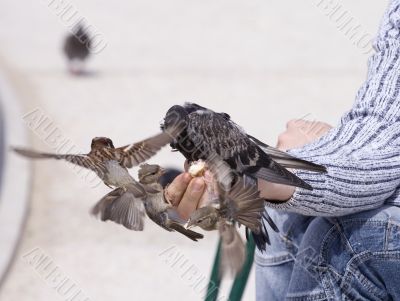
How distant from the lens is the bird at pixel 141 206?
1.08m

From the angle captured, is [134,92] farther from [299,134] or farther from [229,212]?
[229,212]

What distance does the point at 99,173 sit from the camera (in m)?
1.06

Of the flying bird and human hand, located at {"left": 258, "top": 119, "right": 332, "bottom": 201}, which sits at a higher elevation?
human hand, located at {"left": 258, "top": 119, "right": 332, "bottom": 201}

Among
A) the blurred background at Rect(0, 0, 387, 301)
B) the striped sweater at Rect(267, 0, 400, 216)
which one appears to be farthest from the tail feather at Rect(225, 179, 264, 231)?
the blurred background at Rect(0, 0, 387, 301)

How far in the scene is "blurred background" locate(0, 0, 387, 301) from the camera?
10.8 feet

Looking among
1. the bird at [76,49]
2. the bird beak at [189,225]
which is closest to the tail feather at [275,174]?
the bird beak at [189,225]

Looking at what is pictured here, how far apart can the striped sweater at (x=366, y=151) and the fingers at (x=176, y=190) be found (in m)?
0.14

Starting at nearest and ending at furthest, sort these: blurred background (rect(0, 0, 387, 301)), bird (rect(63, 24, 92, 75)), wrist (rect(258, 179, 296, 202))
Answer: wrist (rect(258, 179, 296, 202)), blurred background (rect(0, 0, 387, 301)), bird (rect(63, 24, 92, 75))

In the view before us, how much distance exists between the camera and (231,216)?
1050 millimetres

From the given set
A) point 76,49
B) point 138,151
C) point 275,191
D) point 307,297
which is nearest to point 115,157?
point 138,151

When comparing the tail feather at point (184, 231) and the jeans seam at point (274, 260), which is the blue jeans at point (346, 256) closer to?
the jeans seam at point (274, 260)

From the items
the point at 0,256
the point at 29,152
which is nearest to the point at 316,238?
the point at 29,152

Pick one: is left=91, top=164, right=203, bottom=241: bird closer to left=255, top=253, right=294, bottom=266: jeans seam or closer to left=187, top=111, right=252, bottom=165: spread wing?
left=187, top=111, right=252, bottom=165: spread wing

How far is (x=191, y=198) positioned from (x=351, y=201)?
0.90 feet
